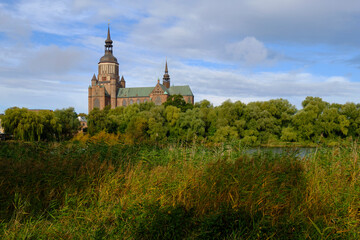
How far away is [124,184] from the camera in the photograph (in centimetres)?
483

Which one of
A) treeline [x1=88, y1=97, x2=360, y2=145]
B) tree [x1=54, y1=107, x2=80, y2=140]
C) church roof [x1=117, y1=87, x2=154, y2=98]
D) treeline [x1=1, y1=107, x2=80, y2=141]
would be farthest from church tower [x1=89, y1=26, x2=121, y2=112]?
treeline [x1=1, y1=107, x2=80, y2=141]

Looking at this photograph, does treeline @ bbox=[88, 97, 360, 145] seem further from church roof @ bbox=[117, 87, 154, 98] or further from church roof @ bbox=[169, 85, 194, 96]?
church roof @ bbox=[117, 87, 154, 98]

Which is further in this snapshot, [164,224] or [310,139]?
[310,139]

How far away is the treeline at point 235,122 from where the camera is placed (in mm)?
34000

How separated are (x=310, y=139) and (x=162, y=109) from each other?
2064 cm

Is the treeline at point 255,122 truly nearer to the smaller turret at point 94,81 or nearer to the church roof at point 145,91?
the church roof at point 145,91

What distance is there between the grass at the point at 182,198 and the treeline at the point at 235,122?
25.2 metres

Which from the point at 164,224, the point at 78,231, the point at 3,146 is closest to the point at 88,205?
the point at 78,231

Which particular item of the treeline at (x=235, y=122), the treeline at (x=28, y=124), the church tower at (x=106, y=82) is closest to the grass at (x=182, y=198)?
the treeline at (x=235, y=122)

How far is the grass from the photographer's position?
357 centimetres

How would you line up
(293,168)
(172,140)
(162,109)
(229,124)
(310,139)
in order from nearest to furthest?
(293,168) → (172,140) → (310,139) → (229,124) → (162,109)

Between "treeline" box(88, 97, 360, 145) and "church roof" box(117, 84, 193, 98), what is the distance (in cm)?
5261

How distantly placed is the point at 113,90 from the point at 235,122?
68.9 metres

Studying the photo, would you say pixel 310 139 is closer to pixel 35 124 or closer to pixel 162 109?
pixel 162 109
